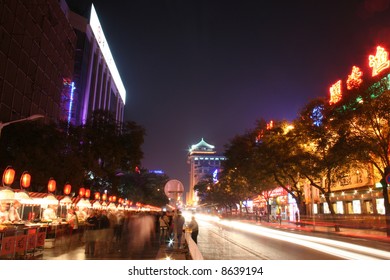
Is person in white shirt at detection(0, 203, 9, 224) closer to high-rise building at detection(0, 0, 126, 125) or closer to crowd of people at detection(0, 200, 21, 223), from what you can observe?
crowd of people at detection(0, 200, 21, 223)

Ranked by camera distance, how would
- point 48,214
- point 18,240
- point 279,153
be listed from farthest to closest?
point 279,153, point 48,214, point 18,240

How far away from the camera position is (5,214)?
49.9 feet

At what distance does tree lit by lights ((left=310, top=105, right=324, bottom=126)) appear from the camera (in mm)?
28172

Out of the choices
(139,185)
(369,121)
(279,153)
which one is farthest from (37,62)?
(139,185)

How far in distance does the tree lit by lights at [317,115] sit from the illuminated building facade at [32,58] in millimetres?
27704

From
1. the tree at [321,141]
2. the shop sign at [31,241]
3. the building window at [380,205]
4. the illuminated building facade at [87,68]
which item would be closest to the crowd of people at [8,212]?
the shop sign at [31,241]

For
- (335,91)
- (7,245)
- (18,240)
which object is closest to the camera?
(7,245)

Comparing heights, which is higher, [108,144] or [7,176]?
[108,144]

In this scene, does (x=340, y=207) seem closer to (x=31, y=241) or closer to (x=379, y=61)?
(x=379, y=61)

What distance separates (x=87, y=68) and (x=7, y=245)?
62.8 metres

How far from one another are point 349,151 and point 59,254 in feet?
64.0

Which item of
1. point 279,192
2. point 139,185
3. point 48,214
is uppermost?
point 139,185

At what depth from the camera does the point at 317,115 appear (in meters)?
28.6
